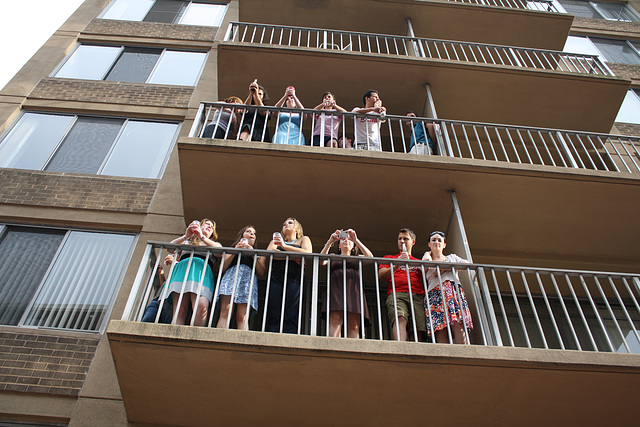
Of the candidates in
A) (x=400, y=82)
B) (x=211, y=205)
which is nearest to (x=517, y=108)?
(x=400, y=82)

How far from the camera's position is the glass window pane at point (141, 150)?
8.69 meters

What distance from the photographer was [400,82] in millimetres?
9812

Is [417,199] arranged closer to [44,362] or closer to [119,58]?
[44,362]

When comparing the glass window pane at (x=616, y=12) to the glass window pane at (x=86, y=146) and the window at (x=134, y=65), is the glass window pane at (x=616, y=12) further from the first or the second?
the glass window pane at (x=86, y=146)

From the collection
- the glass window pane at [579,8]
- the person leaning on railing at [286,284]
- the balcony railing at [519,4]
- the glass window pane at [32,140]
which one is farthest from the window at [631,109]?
the glass window pane at [32,140]

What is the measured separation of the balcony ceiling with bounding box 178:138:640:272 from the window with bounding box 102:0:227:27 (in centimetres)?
714

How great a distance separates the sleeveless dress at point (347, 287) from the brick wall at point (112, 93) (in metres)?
5.93

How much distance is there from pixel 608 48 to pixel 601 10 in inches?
89.9

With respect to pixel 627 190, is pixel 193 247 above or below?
below

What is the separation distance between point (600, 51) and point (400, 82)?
304 inches

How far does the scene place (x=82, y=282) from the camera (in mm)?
7035

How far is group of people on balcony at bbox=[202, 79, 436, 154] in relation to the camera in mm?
7641

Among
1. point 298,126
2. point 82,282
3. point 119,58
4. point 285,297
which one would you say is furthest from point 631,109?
point 82,282

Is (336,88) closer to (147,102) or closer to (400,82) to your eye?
(400,82)
